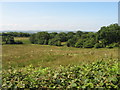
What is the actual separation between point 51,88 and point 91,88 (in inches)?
54.2

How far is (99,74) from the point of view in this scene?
5711 millimetres

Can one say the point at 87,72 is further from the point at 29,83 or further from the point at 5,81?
the point at 5,81

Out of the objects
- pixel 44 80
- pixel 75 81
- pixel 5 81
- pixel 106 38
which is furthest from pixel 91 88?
pixel 106 38

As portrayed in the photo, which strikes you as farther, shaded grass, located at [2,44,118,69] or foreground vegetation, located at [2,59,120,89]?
shaded grass, located at [2,44,118,69]

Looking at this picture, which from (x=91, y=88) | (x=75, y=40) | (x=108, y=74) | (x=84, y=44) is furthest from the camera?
(x=75, y=40)

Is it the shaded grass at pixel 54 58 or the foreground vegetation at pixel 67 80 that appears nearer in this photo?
the foreground vegetation at pixel 67 80

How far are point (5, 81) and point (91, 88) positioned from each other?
312 centimetres

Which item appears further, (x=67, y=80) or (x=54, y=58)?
(x=54, y=58)

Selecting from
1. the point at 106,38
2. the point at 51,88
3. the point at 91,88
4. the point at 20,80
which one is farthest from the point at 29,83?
the point at 106,38

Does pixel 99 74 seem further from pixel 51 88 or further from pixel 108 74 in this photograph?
pixel 51 88

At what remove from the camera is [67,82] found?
17.1ft

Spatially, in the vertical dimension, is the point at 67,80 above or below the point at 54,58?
above

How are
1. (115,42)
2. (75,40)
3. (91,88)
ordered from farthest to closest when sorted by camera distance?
(75,40)
(115,42)
(91,88)

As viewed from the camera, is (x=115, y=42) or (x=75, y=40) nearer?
(x=115, y=42)
